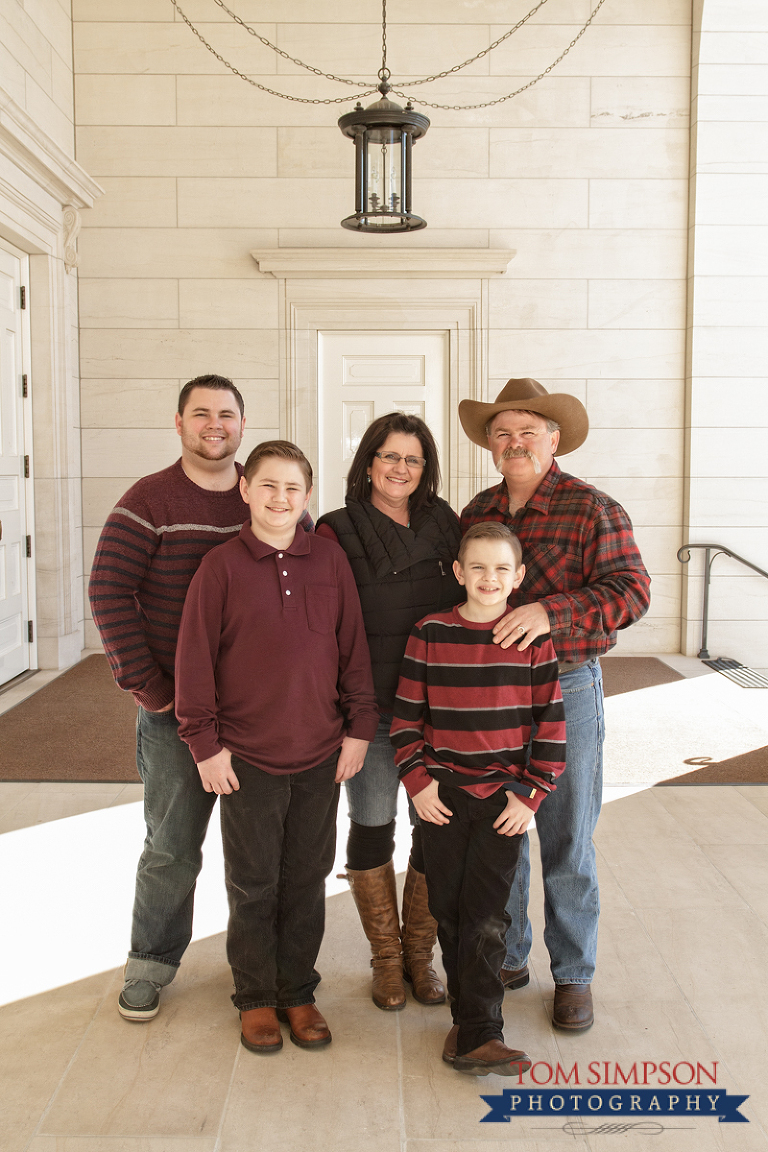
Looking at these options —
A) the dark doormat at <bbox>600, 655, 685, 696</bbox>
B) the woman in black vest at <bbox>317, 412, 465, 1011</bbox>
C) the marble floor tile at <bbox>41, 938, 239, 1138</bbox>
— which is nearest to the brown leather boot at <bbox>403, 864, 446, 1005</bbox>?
the woman in black vest at <bbox>317, 412, 465, 1011</bbox>

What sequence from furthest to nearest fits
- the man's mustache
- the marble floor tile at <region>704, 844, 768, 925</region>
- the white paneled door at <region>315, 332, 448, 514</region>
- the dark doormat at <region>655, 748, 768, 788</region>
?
the white paneled door at <region>315, 332, 448, 514</region> < the dark doormat at <region>655, 748, 768, 788</region> < the marble floor tile at <region>704, 844, 768, 925</region> < the man's mustache

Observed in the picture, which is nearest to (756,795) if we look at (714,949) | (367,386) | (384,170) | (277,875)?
(714,949)

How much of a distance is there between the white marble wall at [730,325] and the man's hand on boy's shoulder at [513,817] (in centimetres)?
482

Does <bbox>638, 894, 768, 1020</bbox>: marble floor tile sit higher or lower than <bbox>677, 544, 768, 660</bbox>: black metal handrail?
lower

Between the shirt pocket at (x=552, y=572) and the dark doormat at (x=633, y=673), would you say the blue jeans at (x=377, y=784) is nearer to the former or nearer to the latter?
the shirt pocket at (x=552, y=572)

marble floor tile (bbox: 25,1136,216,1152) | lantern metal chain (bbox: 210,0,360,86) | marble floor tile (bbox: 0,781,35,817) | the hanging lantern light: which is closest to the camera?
marble floor tile (bbox: 25,1136,216,1152)

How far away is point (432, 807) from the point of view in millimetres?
1953

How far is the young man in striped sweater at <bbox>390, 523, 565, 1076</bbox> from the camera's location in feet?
6.31

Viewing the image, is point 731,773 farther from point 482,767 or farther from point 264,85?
point 264,85

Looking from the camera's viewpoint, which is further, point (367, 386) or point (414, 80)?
point (367, 386)

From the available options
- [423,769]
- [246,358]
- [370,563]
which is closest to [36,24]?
[246,358]

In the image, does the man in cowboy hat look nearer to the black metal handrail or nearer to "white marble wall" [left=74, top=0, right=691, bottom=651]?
"white marble wall" [left=74, top=0, right=691, bottom=651]

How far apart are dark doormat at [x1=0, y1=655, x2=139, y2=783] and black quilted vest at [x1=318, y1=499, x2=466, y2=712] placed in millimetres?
2056

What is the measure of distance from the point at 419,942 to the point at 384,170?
10.5ft
